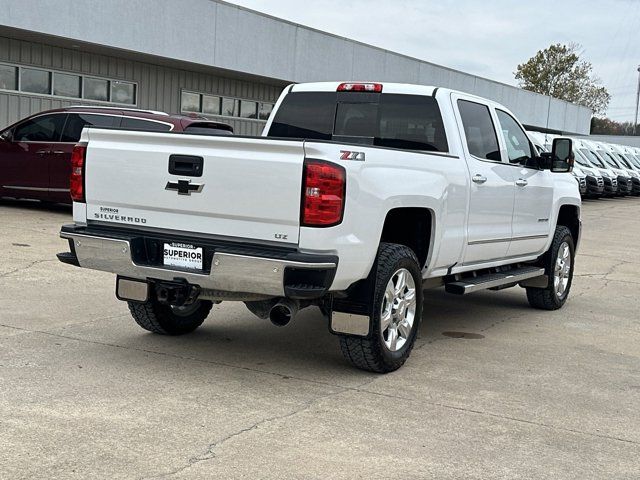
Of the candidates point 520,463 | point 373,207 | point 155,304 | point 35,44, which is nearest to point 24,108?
point 35,44

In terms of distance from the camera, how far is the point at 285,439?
4.56 meters

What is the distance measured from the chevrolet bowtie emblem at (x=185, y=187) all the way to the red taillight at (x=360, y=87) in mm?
2260

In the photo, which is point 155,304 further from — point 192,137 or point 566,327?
point 566,327

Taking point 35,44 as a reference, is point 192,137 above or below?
below

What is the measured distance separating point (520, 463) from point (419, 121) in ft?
11.4

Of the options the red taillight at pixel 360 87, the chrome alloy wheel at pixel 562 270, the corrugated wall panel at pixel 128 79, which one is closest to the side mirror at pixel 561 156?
the chrome alloy wheel at pixel 562 270

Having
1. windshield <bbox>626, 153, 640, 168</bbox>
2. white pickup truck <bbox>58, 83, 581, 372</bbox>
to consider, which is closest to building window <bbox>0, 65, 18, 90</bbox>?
white pickup truck <bbox>58, 83, 581, 372</bbox>

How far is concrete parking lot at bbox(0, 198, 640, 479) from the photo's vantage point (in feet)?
14.0

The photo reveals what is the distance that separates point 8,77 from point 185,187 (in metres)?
15.5

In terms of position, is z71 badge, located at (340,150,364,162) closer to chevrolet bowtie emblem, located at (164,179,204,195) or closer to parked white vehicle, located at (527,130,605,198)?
chevrolet bowtie emblem, located at (164,179,204,195)

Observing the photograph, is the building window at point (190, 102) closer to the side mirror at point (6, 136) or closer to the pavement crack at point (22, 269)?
the side mirror at point (6, 136)

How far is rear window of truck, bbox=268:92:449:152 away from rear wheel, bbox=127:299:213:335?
1.72 meters

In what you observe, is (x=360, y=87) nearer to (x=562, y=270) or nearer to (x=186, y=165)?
(x=186, y=165)

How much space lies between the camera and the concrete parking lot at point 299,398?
4270mm
